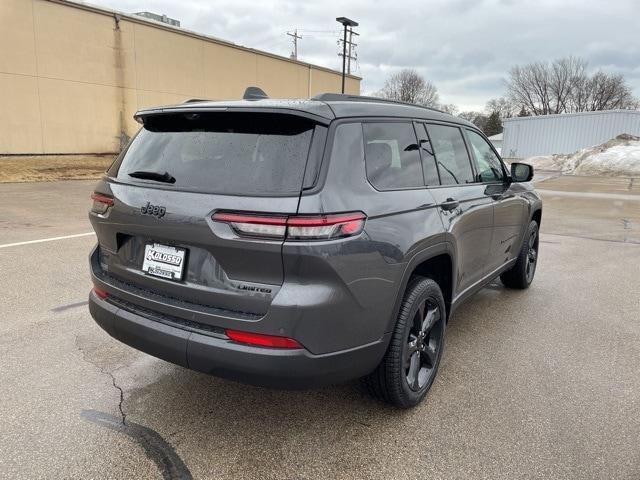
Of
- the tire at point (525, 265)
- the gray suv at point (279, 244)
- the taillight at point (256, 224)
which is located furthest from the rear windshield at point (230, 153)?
the tire at point (525, 265)

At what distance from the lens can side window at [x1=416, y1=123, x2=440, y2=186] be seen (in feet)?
10.4

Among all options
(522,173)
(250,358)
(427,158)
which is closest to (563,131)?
(522,173)

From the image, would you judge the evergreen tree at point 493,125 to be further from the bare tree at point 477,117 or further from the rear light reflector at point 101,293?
the rear light reflector at point 101,293

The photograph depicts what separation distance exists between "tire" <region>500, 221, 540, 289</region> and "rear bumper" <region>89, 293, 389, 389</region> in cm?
328

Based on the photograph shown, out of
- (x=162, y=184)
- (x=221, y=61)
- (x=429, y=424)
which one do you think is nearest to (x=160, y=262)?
(x=162, y=184)

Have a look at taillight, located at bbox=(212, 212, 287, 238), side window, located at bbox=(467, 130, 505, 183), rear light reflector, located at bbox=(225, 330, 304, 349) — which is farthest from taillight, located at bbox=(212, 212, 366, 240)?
side window, located at bbox=(467, 130, 505, 183)

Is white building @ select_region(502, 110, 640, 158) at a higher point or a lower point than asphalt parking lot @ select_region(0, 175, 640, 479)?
higher

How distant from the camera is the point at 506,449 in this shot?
261cm

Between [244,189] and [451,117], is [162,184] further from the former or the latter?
[451,117]

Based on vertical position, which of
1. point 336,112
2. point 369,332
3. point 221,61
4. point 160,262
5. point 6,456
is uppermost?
point 221,61

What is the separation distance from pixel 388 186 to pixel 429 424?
1.38 meters

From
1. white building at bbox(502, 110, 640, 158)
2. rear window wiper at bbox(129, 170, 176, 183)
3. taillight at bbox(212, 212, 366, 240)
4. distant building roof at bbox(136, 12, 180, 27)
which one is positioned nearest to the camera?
taillight at bbox(212, 212, 366, 240)

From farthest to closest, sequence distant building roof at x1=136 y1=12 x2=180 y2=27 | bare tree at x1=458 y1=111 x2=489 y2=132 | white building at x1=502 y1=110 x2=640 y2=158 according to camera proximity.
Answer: bare tree at x1=458 y1=111 x2=489 y2=132 < white building at x1=502 y1=110 x2=640 y2=158 < distant building roof at x1=136 y1=12 x2=180 y2=27

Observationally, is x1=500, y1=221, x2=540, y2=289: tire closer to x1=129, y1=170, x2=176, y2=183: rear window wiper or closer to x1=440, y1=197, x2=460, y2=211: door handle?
x1=440, y1=197, x2=460, y2=211: door handle
